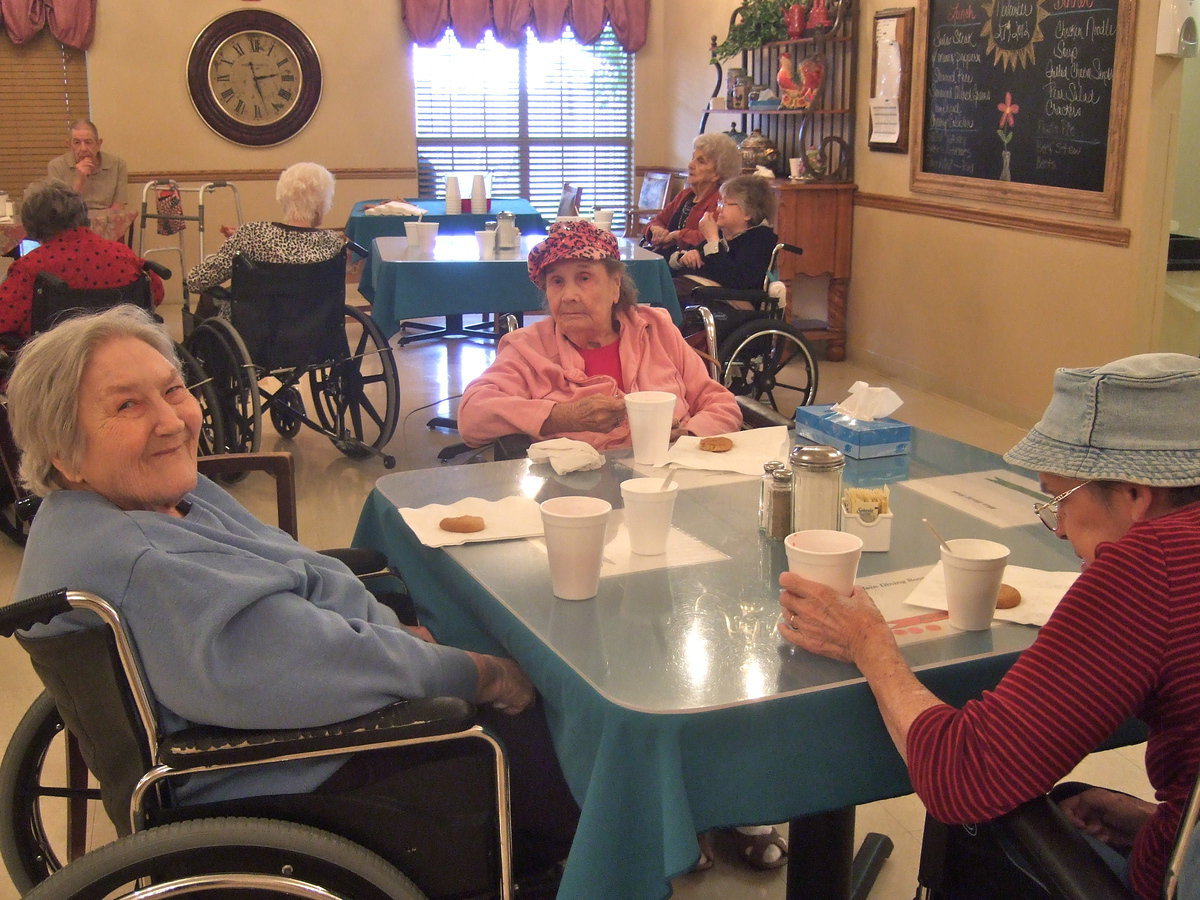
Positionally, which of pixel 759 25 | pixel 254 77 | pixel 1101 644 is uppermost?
pixel 759 25

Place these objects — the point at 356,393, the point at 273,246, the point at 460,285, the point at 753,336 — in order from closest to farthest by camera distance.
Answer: the point at 273,246 < the point at 460,285 < the point at 356,393 < the point at 753,336

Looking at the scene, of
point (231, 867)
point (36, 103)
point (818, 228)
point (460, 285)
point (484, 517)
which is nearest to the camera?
point (231, 867)

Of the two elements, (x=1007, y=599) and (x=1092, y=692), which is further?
(x=1007, y=599)

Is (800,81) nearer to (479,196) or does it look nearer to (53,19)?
(479,196)

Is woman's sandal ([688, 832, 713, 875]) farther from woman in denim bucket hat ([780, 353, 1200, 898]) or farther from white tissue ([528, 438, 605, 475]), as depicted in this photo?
woman in denim bucket hat ([780, 353, 1200, 898])

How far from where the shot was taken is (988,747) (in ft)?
3.74

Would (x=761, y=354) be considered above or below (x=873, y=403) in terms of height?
below

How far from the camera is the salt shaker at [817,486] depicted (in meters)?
1.67

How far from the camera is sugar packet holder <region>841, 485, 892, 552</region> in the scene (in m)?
1.68

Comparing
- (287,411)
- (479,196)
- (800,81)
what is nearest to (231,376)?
(287,411)

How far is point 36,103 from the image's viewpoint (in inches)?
309

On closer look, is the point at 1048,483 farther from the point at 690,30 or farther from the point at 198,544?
the point at 690,30

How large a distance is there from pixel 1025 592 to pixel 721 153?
4882 millimetres

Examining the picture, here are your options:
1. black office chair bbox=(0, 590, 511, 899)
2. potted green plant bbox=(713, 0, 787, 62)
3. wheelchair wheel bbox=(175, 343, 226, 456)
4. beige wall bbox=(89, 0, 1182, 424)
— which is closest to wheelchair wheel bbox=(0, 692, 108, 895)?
black office chair bbox=(0, 590, 511, 899)
